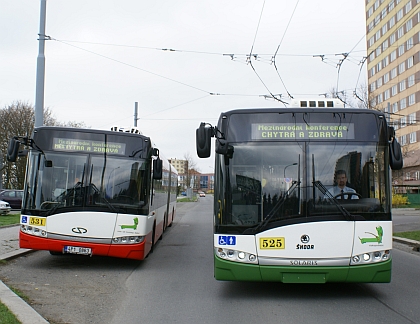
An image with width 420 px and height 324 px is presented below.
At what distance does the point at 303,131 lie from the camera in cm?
703

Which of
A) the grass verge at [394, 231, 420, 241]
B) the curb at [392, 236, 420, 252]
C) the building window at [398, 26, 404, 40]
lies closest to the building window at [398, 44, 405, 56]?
the building window at [398, 26, 404, 40]

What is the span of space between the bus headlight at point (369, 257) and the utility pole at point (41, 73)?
893cm

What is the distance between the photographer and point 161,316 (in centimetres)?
598

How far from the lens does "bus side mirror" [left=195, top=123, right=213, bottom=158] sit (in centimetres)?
677

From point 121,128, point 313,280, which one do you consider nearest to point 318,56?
point 121,128

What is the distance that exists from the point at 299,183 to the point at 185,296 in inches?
94.2

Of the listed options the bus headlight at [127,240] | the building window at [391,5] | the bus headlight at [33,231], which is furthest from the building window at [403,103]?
the bus headlight at [33,231]

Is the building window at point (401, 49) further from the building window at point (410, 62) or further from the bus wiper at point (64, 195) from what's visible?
the bus wiper at point (64, 195)

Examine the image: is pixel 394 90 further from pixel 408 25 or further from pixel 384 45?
pixel 408 25

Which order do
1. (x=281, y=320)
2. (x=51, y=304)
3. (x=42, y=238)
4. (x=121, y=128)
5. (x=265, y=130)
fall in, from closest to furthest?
(x=281, y=320) < (x=51, y=304) < (x=265, y=130) < (x=42, y=238) < (x=121, y=128)

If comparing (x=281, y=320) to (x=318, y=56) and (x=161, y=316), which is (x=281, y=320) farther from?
(x=318, y=56)

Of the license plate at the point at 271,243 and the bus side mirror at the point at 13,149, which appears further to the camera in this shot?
the bus side mirror at the point at 13,149

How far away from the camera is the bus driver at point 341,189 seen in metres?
6.74

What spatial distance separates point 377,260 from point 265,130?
7.89ft
